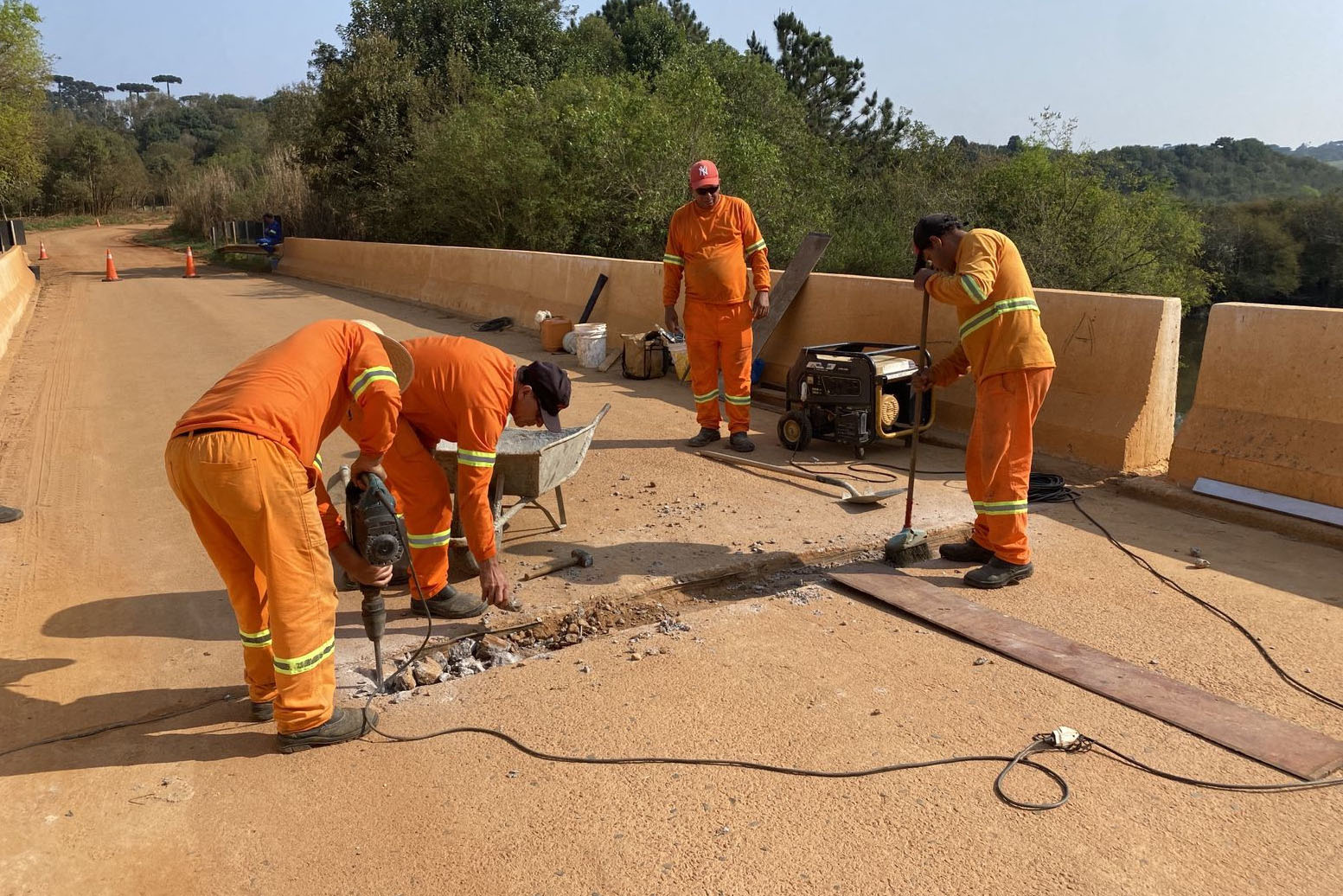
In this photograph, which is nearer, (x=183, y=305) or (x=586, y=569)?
(x=586, y=569)

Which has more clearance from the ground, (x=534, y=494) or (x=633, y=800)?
(x=534, y=494)

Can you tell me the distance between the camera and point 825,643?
422 cm

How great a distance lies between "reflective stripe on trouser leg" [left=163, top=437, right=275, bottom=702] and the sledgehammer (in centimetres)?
160

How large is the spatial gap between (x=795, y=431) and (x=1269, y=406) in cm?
319

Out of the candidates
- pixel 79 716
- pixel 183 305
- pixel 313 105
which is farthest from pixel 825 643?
pixel 313 105

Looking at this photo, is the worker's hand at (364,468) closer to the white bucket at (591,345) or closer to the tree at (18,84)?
the white bucket at (591,345)

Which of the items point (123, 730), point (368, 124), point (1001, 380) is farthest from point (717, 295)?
point (368, 124)

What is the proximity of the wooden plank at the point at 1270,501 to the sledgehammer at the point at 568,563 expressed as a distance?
397 cm

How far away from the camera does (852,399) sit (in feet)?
23.2

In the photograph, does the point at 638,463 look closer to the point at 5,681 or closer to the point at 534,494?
the point at 534,494

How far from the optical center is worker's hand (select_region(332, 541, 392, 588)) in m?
3.67

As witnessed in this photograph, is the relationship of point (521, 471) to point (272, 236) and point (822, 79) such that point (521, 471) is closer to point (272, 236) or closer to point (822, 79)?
point (272, 236)

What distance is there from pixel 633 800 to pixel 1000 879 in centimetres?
115

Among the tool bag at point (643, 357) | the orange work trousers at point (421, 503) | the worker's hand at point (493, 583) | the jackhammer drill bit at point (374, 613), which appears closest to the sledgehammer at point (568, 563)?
the orange work trousers at point (421, 503)
